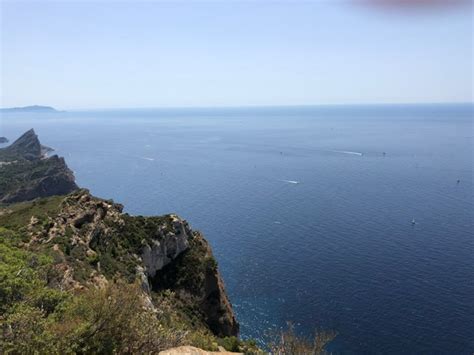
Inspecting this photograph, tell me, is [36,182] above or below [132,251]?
below

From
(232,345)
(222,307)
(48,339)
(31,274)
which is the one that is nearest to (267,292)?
(222,307)

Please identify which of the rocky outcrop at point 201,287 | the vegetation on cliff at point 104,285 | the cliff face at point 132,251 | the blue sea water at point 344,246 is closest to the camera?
the vegetation on cliff at point 104,285

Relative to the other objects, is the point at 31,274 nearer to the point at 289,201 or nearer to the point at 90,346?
the point at 90,346

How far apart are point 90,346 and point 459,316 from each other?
68.0 metres

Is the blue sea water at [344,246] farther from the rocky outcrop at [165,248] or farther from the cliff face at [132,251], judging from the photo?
the rocky outcrop at [165,248]

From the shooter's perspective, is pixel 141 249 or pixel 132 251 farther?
pixel 141 249

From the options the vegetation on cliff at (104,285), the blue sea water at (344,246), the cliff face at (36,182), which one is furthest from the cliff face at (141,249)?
the cliff face at (36,182)

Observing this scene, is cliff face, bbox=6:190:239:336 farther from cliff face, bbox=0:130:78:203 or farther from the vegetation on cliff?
cliff face, bbox=0:130:78:203

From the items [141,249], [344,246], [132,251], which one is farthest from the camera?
[344,246]

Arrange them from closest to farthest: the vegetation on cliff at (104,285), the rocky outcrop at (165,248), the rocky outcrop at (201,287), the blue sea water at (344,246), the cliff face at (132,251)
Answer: the vegetation on cliff at (104,285) → the cliff face at (132,251) → the rocky outcrop at (201,287) → the rocky outcrop at (165,248) → the blue sea water at (344,246)

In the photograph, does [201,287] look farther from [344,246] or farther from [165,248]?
[344,246]

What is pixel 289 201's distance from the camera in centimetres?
14012

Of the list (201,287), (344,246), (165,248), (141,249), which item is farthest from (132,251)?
(344,246)

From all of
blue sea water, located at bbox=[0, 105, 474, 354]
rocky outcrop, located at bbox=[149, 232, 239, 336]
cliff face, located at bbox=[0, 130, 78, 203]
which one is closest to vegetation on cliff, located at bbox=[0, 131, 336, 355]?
rocky outcrop, located at bbox=[149, 232, 239, 336]
